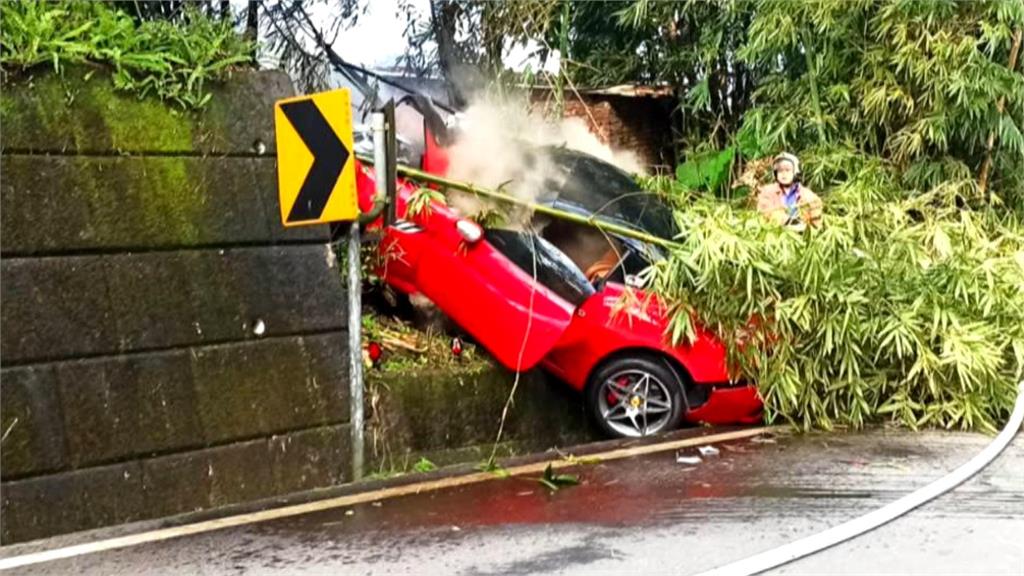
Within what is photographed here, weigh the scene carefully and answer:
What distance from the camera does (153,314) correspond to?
504 cm

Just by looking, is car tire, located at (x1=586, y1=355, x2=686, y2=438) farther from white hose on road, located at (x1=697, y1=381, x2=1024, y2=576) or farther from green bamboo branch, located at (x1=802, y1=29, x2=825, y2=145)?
green bamboo branch, located at (x1=802, y1=29, x2=825, y2=145)

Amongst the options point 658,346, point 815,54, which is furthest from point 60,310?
point 815,54

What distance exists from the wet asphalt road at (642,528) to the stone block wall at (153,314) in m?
0.82

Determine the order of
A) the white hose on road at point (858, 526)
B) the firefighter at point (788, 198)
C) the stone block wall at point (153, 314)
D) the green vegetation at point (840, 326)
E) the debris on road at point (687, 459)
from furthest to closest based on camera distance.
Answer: the firefighter at point (788, 198) < the green vegetation at point (840, 326) < the debris on road at point (687, 459) < the stone block wall at point (153, 314) < the white hose on road at point (858, 526)

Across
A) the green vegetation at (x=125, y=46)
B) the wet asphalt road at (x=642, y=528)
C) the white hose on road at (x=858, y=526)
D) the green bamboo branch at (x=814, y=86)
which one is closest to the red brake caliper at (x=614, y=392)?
the wet asphalt road at (x=642, y=528)

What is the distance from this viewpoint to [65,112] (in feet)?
16.1

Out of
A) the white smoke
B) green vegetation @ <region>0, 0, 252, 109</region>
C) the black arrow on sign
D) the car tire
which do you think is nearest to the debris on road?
the car tire

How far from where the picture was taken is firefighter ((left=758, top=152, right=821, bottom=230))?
7594 mm

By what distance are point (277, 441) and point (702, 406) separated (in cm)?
290

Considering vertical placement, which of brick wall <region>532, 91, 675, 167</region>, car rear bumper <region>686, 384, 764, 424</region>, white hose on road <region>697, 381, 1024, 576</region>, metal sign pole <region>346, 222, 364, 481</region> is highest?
brick wall <region>532, 91, 675, 167</region>

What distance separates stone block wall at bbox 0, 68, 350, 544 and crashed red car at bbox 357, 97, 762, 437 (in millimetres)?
1117

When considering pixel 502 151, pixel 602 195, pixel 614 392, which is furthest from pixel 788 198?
pixel 614 392

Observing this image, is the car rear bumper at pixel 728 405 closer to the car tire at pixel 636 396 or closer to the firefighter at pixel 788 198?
the car tire at pixel 636 396

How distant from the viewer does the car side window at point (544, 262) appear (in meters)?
6.61
